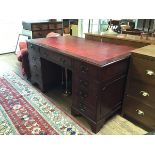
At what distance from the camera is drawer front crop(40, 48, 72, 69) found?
1745 millimetres

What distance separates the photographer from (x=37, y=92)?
8.02 ft

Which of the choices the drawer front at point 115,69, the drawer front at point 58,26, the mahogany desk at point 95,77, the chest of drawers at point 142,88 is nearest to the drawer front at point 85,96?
the mahogany desk at point 95,77

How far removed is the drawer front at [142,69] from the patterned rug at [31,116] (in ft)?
2.48

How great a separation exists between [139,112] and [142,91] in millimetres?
235

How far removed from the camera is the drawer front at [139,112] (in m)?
1.62

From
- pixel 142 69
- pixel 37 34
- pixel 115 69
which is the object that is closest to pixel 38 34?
pixel 37 34

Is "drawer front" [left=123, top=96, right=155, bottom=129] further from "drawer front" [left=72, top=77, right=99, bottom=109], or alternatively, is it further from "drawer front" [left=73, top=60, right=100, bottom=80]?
"drawer front" [left=73, top=60, right=100, bottom=80]

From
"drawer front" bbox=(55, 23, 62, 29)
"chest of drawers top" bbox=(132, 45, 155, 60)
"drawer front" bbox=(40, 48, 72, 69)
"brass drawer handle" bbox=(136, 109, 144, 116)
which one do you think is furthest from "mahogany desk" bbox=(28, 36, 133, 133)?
"drawer front" bbox=(55, 23, 62, 29)

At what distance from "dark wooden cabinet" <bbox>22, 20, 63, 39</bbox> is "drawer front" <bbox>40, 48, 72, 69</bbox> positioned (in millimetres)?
1912

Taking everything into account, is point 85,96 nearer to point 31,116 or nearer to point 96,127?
point 96,127

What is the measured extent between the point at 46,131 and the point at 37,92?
0.87 metres

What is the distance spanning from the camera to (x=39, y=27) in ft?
12.8
